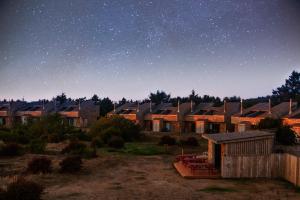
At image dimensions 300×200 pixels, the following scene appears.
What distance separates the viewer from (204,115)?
60531 millimetres

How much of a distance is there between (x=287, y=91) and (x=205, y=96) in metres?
24.8

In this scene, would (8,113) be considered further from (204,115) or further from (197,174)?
(197,174)

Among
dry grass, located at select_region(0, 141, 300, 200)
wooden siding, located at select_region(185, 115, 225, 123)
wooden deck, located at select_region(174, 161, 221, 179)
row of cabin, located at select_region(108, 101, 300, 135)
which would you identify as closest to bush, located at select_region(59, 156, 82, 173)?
dry grass, located at select_region(0, 141, 300, 200)

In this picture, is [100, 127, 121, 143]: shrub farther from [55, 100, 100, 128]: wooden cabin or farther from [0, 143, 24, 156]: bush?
[55, 100, 100, 128]: wooden cabin

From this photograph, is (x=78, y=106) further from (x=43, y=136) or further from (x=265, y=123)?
(x=265, y=123)

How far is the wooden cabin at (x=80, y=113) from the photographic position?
72188mm

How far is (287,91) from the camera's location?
103 m

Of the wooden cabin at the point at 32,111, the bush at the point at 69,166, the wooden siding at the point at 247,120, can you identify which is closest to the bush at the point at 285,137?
the bush at the point at 69,166

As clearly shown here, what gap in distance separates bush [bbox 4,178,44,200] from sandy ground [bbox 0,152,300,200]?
1396 mm

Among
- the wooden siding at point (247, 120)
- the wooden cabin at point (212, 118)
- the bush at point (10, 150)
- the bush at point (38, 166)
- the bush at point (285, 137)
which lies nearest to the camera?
the bush at point (38, 166)

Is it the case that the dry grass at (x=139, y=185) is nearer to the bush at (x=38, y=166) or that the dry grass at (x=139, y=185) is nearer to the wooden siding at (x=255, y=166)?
the bush at (x=38, y=166)

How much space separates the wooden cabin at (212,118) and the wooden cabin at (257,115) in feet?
10.7

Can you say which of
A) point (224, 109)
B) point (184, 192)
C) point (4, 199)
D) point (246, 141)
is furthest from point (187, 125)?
point (4, 199)

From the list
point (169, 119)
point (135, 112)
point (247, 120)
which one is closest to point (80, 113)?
point (135, 112)
